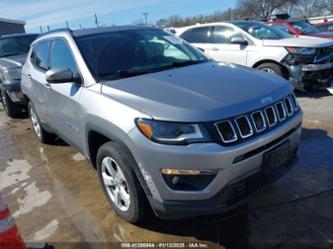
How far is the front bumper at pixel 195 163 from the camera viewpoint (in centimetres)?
245

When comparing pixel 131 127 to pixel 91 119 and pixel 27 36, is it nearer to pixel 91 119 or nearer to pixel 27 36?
pixel 91 119

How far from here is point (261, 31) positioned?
26.4ft

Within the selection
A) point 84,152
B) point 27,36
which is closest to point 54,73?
point 84,152

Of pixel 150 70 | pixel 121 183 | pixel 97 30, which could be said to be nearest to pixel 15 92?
pixel 97 30

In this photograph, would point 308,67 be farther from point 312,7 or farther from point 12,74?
point 312,7

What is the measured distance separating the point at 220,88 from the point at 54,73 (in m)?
1.69

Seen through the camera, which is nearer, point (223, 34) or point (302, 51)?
point (302, 51)

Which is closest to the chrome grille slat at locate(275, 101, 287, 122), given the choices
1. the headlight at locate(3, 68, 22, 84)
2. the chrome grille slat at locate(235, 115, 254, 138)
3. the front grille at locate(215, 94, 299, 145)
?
the front grille at locate(215, 94, 299, 145)

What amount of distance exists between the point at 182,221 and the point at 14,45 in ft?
25.6

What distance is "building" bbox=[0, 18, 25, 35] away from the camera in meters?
32.8

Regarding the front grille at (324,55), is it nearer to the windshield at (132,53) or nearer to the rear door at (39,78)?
the windshield at (132,53)

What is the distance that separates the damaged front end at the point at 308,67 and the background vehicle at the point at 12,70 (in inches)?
221

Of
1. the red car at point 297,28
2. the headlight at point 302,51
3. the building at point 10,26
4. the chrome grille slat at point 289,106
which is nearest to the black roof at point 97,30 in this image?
the chrome grille slat at point 289,106

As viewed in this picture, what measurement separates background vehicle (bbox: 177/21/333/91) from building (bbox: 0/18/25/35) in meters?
30.0
